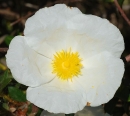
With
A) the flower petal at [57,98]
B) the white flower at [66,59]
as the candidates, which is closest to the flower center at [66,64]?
the white flower at [66,59]

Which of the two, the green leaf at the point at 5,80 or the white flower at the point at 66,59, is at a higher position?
the white flower at the point at 66,59

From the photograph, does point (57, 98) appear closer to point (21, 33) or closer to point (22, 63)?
point (22, 63)

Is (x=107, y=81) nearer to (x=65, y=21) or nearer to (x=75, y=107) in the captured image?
(x=75, y=107)

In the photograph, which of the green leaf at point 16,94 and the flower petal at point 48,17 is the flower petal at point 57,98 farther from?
the flower petal at point 48,17

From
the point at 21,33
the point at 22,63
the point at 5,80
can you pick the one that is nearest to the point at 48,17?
the point at 22,63

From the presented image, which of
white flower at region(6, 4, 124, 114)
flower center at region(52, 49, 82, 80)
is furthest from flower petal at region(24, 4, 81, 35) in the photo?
flower center at region(52, 49, 82, 80)

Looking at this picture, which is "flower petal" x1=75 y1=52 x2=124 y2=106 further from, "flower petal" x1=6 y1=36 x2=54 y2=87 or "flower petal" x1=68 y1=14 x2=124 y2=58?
"flower petal" x1=6 y1=36 x2=54 y2=87
